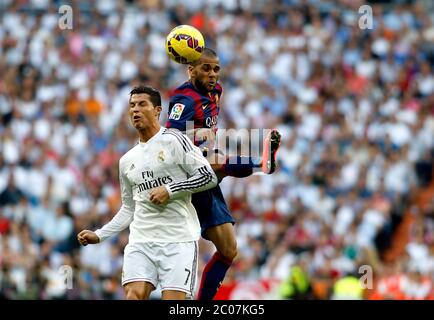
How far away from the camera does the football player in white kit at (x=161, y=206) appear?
9719mm

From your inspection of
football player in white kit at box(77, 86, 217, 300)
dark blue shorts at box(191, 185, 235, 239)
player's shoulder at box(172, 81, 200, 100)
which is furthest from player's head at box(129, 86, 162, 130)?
dark blue shorts at box(191, 185, 235, 239)

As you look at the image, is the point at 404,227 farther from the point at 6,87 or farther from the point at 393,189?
the point at 6,87

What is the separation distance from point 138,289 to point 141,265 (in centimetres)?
21

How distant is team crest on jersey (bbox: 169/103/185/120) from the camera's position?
34.3 ft

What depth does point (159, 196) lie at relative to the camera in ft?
31.5

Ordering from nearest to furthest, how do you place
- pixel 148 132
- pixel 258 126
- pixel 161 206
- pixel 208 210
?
pixel 161 206 < pixel 148 132 < pixel 208 210 < pixel 258 126

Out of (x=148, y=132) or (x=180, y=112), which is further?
(x=180, y=112)

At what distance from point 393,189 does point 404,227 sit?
656 millimetres

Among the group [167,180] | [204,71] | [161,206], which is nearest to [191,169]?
[167,180]

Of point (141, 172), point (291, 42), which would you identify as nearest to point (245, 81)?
point (291, 42)

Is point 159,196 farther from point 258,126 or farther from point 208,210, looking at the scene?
point 258,126

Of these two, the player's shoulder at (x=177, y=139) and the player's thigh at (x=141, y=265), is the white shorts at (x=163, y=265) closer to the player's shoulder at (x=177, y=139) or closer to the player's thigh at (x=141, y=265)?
the player's thigh at (x=141, y=265)

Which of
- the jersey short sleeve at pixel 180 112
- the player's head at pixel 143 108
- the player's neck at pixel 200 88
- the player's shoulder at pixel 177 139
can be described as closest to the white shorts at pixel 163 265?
the player's shoulder at pixel 177 139

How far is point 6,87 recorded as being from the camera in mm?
20750
